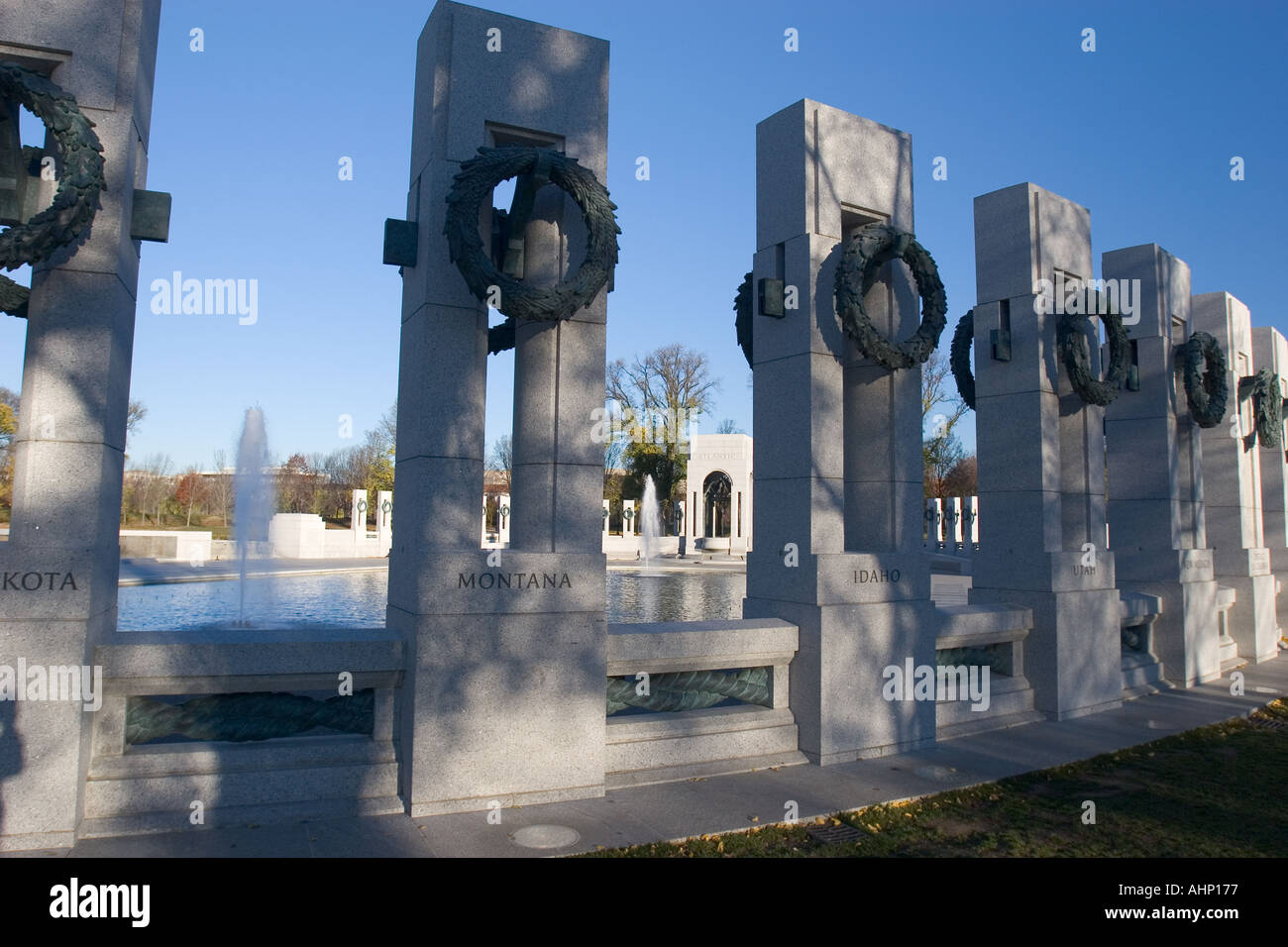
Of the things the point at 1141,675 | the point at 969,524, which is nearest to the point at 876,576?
the point at 1141,675

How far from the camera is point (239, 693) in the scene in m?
5.38

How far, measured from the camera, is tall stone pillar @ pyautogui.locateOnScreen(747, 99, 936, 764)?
709 cm

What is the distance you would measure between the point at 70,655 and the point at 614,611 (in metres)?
12.2

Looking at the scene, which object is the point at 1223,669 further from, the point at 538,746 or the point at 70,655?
the point at 70,655

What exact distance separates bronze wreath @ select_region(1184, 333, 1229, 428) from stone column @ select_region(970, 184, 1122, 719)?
2955 millimetres

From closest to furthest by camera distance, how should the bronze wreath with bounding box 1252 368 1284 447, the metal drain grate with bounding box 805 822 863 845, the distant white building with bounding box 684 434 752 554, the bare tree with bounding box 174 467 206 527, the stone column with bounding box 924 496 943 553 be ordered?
the metal drain grate with bounding box 805 822 863 845 < the bronze wreath with bounding box 1252 368 1284 447 < the stone column with bounding box 924 496 943 553 < the distant white building with bounding box 684 434 752 554 < the bare tree with bounding box 174 467 206 527

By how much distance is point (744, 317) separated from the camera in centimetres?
840

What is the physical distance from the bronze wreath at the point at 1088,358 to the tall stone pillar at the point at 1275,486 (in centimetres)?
825

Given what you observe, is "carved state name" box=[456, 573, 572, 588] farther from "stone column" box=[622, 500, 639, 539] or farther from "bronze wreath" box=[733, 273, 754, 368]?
"stone column" box=[622, 500, 639, 539]

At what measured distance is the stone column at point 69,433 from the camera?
15.3 ft

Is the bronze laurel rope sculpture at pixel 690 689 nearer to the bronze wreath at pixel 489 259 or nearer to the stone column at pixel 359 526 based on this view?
the bronze wreath at pixel 489 259

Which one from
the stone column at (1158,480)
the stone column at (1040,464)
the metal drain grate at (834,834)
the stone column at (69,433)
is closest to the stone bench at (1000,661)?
the stone column at (1040,464)

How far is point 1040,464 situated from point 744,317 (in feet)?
12.6

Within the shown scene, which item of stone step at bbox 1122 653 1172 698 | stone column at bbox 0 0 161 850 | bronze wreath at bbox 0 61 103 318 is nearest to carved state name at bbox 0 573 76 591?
stone column at bbox 0 0 161 850
